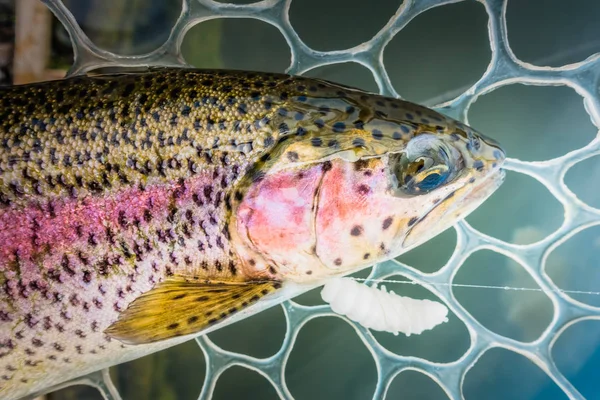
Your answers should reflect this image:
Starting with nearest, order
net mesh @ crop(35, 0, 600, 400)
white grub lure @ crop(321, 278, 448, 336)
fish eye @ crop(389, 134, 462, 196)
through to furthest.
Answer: fish eye @ crop(389, 134, 462, 196), white grub lure @ crop(321, 278, 448, 336), net mesh @ crop(35, 0, 600, 400)

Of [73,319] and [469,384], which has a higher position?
[73,319]

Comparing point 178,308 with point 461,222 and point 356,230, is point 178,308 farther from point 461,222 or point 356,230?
point 461,222

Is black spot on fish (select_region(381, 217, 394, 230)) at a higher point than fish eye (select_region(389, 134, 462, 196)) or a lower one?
lower

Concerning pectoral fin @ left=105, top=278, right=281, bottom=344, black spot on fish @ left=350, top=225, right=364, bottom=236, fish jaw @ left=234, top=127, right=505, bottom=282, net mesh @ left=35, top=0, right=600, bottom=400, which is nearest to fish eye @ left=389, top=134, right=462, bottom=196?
fish jaw @ left=234, top=127, right=505, bottom=282

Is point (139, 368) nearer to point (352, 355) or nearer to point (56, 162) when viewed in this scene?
point (352, 355)

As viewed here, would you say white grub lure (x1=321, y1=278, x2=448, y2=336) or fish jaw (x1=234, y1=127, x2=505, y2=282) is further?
white grub lure (x1=321, y1=278, x2=448, y2=336)

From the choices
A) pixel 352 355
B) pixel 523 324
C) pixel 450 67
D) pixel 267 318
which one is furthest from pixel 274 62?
pixel 523 324

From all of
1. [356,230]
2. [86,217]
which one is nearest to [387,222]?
[356,230]

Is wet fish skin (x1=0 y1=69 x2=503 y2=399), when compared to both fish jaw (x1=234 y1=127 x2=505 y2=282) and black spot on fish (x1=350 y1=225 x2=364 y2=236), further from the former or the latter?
black spot on fish (x1=350 y1=225 x2=364 y2=236)
